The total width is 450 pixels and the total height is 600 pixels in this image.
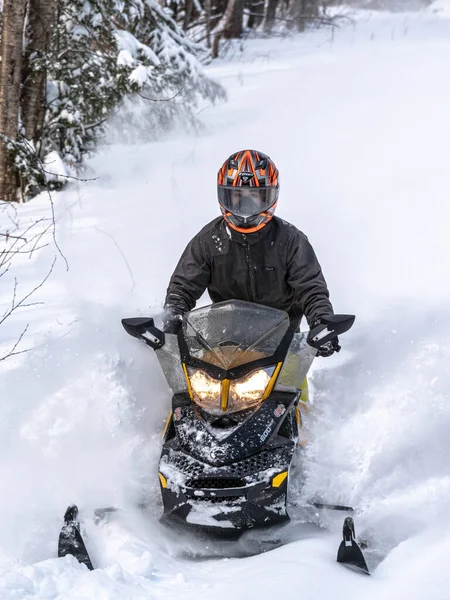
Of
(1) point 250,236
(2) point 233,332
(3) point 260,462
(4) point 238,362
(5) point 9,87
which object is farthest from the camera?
(5) point 9,87

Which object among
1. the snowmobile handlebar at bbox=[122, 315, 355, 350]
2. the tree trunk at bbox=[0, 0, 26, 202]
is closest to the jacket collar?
the snowmobile handlebar at bbox=[122, 315, 355, 350]

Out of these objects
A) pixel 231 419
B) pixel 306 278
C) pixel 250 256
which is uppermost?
pixel 250 256

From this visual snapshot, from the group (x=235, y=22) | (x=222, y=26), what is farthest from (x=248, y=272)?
(x=235, y=22)

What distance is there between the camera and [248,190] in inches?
187

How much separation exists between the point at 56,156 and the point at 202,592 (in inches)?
265

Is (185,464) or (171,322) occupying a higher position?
(171,322)

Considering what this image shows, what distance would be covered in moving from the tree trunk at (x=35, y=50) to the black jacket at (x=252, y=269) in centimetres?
507

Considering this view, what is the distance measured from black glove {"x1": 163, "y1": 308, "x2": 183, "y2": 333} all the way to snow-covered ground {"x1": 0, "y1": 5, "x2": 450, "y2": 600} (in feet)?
2.67

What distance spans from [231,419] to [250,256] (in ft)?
5.00

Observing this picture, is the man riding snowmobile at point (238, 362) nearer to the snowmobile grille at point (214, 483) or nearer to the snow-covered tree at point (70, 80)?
the snowmobile grille at point (214, 483)

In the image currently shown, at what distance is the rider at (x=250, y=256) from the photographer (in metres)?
4.78

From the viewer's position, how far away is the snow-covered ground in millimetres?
3553

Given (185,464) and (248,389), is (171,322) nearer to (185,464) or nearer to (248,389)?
(248,389)

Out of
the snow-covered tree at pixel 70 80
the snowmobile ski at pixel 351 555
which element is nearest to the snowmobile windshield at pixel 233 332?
the snowmobile ski at pixel 351 555
